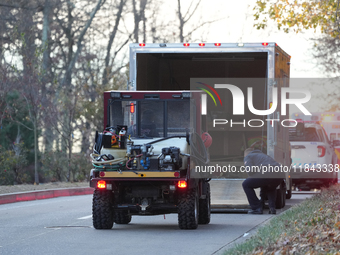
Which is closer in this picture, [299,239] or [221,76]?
[299,239]

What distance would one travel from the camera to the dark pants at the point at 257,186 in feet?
44.3

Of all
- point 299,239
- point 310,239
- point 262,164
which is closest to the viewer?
point 310,239

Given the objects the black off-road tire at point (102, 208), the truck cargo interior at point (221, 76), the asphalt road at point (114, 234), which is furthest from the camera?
the truck cargo interior at point (221, 76)

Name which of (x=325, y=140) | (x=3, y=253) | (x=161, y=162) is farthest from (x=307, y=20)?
(x=3, y=253)

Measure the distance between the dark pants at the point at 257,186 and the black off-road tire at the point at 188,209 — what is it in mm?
2513

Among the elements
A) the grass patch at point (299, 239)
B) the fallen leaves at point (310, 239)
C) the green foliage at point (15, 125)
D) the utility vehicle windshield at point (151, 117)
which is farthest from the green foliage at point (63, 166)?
the fallen leaves at point (310, 239)

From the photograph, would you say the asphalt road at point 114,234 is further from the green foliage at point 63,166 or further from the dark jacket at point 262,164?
the green foliage at point 63,166

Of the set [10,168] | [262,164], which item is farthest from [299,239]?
[10,168]

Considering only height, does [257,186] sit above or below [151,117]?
below

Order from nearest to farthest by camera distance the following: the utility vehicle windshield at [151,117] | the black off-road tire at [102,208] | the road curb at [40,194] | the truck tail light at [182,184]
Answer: the truck tail light at [182,184]
the black off-road tire at [102,208]
the utility vehicle windshield at [151,117]
the road curb at [40,194]

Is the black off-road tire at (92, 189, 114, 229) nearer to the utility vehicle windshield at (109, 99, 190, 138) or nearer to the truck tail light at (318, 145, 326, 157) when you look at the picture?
the utility vehicle windshield at (109, 99, 190, 138)

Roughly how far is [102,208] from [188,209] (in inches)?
55.9

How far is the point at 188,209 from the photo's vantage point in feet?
36.1

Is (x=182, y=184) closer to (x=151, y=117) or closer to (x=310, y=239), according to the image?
(x=151, y=117)
